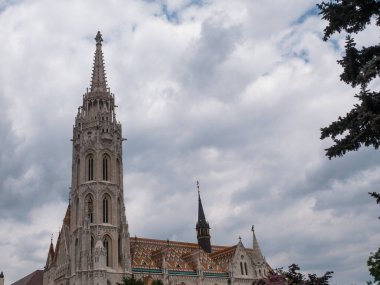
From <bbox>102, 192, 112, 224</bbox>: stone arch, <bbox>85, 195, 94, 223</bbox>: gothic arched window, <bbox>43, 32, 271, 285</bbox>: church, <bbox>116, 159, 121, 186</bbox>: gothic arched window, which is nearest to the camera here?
<bbox>43, 32, 271, 285</bbox>: church

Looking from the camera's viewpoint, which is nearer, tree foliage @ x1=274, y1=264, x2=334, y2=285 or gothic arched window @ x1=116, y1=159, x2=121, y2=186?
tree foliage @ x1=274, y1=264, x2=334, y2=285

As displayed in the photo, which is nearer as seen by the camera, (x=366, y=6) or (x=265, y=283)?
(x=366, y=6)

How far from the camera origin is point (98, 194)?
65938 millimetres

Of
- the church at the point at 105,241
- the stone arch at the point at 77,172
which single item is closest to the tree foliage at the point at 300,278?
the church at the point at 105,241

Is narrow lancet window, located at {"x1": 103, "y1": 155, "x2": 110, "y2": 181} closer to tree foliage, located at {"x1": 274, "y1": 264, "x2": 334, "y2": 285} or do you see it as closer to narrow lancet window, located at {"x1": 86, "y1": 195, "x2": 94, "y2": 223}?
narrow lancet window, located at {"x1": 86, "y1": 195, "x2": 94, "y2": 223}

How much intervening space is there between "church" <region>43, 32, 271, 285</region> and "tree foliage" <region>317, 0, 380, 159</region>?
49046mm

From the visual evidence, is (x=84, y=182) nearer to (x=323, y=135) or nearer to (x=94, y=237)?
(x=94, y=237)

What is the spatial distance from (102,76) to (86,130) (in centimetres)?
1086

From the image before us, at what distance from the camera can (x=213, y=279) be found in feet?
234

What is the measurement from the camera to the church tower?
2438 inches

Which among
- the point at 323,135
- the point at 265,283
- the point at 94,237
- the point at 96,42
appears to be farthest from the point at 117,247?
the point at 323,135

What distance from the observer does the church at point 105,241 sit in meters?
62.8

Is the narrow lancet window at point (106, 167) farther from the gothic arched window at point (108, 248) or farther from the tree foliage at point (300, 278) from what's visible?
the tree foliage at point (300, 278)


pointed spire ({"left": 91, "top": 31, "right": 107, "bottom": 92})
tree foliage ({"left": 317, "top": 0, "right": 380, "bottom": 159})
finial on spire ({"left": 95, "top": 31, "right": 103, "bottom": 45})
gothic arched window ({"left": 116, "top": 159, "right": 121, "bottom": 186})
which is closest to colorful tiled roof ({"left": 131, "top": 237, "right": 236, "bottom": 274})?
gothic arched window ({"left": 116, "top": 159, "right": 121, "bottom": 186})
